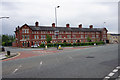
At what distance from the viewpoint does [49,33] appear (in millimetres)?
67500

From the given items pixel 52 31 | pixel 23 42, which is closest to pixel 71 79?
pixel 23 42


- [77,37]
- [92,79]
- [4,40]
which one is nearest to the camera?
[92,79]

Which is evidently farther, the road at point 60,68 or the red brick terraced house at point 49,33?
the red brick terraced house at point 49,33

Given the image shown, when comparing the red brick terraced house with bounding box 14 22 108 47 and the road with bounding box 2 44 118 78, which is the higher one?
the red brick terraced house with bounding box 14 22 108 47

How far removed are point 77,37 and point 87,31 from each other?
827cm

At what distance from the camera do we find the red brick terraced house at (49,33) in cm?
6109

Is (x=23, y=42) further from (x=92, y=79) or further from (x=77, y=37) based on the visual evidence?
(x=92, y=79)

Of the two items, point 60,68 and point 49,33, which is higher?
point 49,33

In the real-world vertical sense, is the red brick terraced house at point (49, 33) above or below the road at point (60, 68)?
above

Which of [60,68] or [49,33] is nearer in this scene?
[60,68]

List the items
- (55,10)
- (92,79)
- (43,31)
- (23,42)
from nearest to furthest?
(92,79), (55,10), (23,42), (43,31)

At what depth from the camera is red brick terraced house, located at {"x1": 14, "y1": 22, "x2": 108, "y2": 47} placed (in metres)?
61.1

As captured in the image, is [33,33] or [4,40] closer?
[33,33]

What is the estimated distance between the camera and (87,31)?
78312 millimetres
